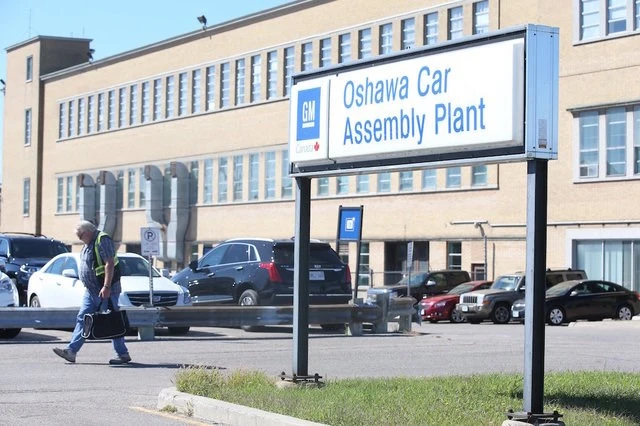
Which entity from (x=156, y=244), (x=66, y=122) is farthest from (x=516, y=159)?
(x=66, y=122)

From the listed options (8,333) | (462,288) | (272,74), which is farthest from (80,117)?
(8,333)

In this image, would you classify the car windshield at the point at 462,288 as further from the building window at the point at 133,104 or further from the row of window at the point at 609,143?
the building window at the point at 133,104

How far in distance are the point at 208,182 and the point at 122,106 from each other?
33.0 ft

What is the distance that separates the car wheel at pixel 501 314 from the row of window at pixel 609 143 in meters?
8.46

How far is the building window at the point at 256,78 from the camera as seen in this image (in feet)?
198

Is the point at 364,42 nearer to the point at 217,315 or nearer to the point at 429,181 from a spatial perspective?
the point at 429,181

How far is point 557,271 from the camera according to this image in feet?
128

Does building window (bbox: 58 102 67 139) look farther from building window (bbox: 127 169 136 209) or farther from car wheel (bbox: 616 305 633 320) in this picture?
car wheel (bbox: 616 305 633 320)

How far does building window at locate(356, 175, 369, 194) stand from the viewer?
54.4m

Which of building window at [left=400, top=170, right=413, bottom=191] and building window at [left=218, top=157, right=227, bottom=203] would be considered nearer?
building window at [left=400, top=170, right=413, bottom=191]

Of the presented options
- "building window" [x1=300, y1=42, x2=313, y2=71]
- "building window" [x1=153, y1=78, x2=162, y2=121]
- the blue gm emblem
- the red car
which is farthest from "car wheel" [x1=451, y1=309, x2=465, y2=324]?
"building window" [x1=153, y1=78, x2=162, y2=121]

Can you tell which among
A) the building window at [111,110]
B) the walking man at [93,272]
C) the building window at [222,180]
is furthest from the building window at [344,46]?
the walking man at [93,272]

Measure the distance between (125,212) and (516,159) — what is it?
63.3 metres

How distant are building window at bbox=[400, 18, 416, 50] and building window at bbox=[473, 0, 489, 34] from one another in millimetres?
3581
